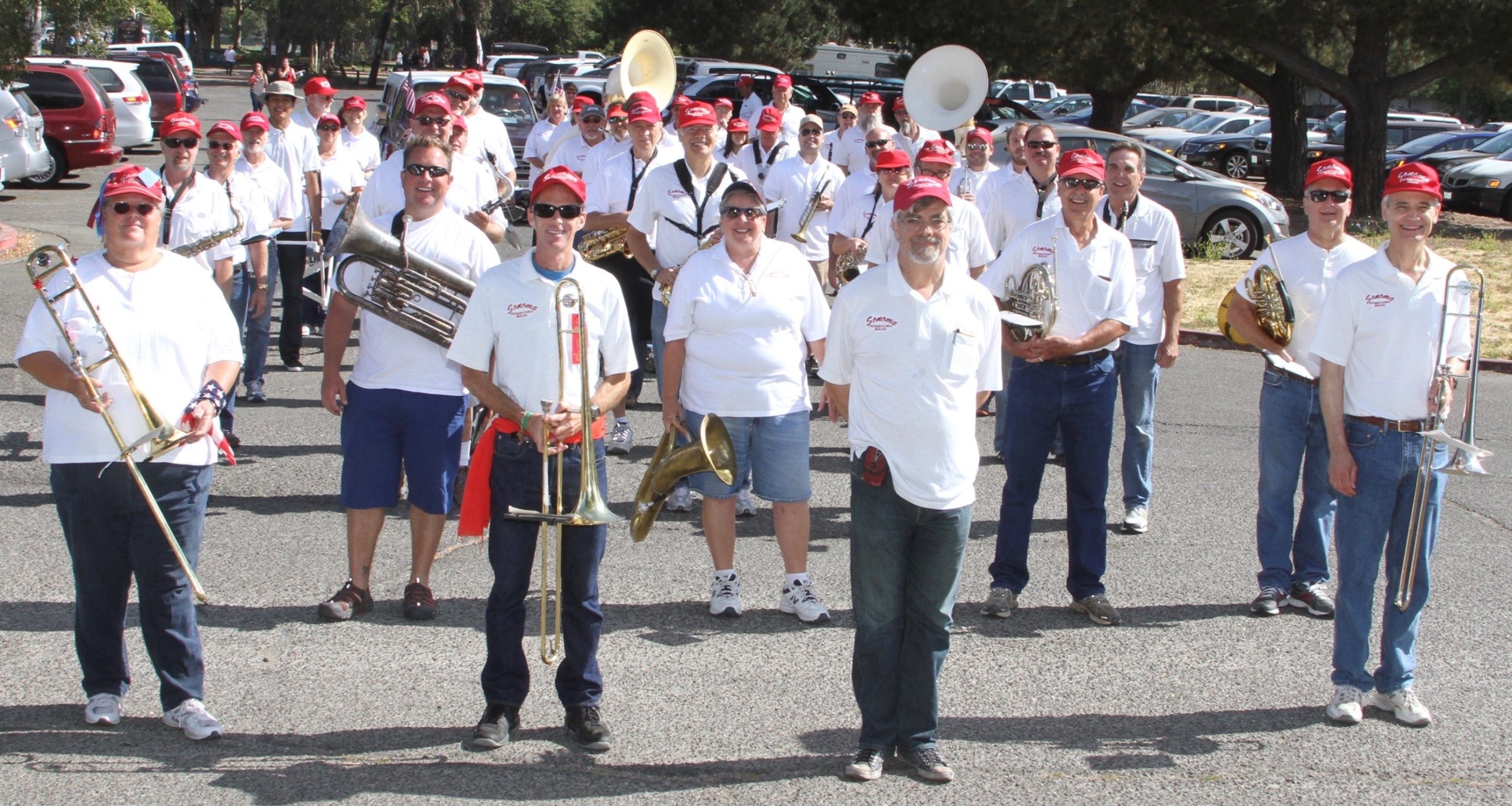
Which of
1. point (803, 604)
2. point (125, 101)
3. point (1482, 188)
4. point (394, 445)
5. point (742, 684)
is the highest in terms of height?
point (125, 101)

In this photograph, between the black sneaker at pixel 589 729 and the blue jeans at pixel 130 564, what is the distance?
1.24m

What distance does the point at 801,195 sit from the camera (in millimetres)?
9445

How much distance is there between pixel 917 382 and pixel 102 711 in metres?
2.87

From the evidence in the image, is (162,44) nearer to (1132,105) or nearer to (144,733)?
(1132,105)

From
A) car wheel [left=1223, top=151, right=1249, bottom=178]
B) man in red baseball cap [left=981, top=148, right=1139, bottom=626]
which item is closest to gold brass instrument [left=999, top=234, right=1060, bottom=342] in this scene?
man in red baseball cap [left=981, top=148, right=1139, bottom=626]

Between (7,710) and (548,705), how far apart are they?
180 cm

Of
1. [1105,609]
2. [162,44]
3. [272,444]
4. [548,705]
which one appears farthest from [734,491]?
[162,44]

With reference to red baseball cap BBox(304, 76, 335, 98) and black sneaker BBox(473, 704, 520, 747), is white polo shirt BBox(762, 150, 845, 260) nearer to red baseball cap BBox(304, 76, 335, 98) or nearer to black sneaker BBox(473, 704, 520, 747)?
red baseball cap BBox(304, 76, 335, 98)

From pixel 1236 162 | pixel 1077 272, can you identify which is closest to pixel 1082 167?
pixel 1077 272

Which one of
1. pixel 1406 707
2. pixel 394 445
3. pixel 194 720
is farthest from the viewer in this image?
pixel 394 445

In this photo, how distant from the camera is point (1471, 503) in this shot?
25.7ft

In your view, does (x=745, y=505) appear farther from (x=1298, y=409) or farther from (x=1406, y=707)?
(x=1406, y=707)

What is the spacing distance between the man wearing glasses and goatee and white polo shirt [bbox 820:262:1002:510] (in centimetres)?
187

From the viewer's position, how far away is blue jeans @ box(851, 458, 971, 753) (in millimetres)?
4383
